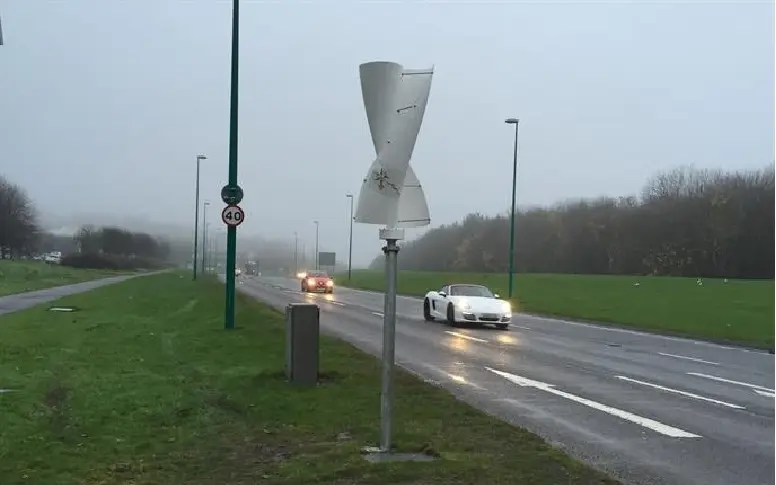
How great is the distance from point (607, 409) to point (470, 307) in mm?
13511

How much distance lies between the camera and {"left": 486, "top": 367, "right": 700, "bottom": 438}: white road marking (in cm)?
839

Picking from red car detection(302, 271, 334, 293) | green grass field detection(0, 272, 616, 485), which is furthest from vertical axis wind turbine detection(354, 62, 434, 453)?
red car detection(302, 271, 334, 293)

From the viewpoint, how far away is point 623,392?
11.3 m

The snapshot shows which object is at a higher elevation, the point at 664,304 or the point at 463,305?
the point at 463,305

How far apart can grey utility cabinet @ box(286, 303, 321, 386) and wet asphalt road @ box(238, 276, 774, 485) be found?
1336 millimetres

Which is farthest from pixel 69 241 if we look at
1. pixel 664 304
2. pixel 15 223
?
pixel 664 304

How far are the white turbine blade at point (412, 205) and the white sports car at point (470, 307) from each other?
1730 centimetres

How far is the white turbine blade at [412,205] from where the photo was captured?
238 inches

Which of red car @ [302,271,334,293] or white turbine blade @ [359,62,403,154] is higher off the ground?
white turbine blade @ [359,62,403,154]

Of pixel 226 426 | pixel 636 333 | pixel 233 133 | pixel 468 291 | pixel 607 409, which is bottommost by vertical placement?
pixel 636 333

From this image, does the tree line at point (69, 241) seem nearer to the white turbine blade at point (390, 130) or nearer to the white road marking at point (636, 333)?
the white road marking at point (636, 333)

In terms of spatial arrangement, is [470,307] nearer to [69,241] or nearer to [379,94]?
[379,94]

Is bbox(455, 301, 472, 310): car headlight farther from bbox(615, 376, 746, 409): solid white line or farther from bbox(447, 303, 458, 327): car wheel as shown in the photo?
bbox(615, 376, 746, 409): solid white line

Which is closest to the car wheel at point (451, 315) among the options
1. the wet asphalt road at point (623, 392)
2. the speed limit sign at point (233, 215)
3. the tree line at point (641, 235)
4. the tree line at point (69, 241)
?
the wet asphalt road at point (623, 392)
